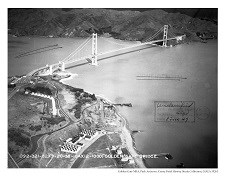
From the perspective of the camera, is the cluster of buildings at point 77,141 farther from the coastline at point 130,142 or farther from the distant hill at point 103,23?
the distant hill at point 103,23

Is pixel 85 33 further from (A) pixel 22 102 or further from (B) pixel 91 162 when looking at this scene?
(B) pixel 91 162

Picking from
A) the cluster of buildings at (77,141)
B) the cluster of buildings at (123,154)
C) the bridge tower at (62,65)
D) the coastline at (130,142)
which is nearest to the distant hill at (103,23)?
the bridge tower at (62,65)

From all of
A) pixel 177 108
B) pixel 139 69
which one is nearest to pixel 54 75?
pixel 139 69

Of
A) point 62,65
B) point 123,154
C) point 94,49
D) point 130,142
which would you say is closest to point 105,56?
point 94,49

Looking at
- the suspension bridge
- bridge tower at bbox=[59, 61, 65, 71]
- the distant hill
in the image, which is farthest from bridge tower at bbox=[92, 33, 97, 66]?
bridge tower at bbox=[59, 61, 65, 71]

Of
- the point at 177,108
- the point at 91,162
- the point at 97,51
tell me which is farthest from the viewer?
the point at 97,51

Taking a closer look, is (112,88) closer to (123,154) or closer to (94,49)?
(94,49)
